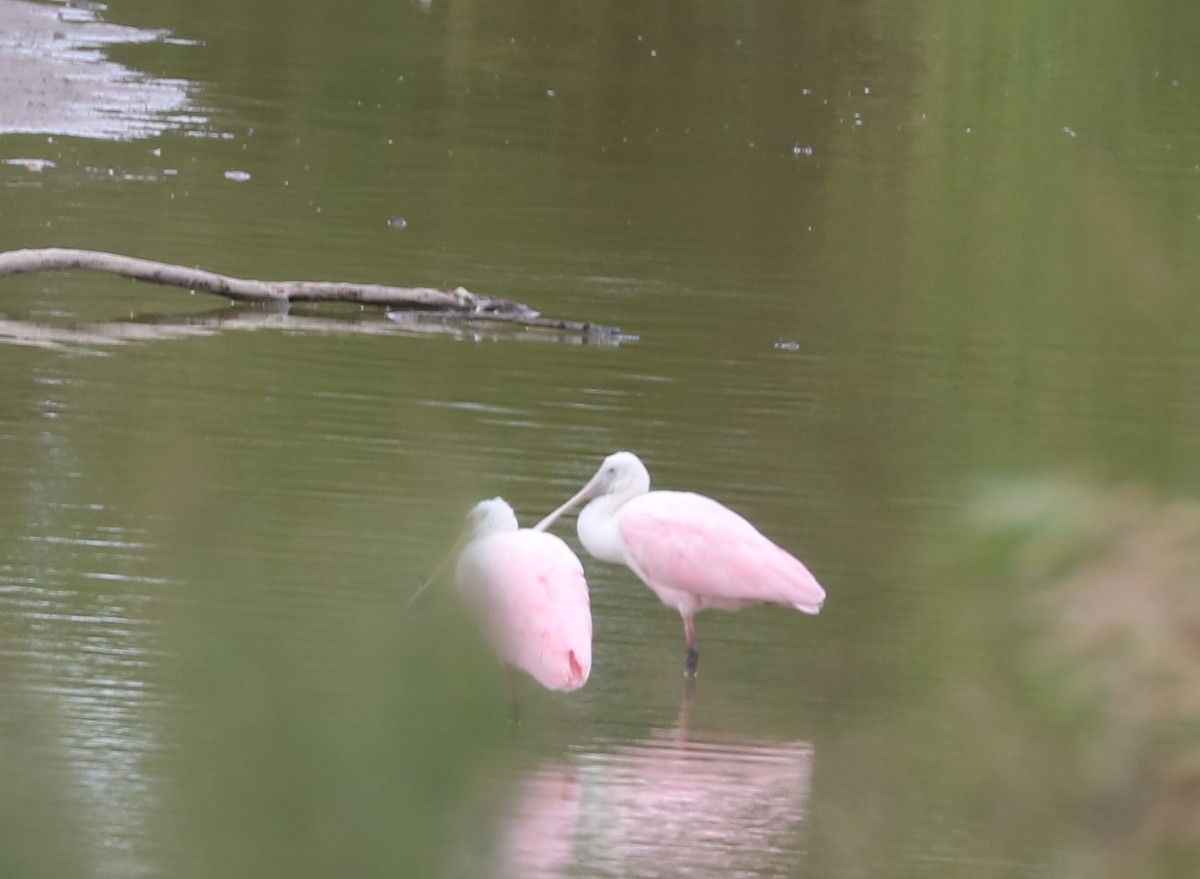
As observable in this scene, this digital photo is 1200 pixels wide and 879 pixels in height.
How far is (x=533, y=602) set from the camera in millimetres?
3201

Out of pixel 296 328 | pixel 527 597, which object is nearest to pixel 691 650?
pixel 527 597

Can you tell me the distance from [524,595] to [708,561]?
9.31 feet

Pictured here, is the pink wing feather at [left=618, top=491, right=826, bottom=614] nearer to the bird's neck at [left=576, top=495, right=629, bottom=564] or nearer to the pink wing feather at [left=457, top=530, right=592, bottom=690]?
the bird's neck at [left=576, top=495, right=629, bottom=564]

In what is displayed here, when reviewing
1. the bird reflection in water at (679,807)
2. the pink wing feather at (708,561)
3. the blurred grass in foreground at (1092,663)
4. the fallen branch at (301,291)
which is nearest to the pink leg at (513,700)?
the blurred grass in foreground at (1092,663)

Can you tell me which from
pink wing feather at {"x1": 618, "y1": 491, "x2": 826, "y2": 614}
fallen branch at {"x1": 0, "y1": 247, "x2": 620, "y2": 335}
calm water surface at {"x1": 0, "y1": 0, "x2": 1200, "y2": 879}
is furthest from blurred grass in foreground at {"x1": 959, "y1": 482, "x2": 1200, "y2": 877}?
fallen branch at {"x1": 0, "y1": 247, "x2": 620, "y2": 335}

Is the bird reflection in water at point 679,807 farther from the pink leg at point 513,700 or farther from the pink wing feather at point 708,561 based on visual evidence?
the pink leg at point 513,700

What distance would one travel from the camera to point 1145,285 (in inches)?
86.2

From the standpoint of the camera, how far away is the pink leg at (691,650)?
545 centimetres

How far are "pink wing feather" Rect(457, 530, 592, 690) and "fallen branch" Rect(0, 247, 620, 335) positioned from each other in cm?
447

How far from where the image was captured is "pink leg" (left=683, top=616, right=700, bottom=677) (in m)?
5.45

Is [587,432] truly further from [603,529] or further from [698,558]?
[698,558]

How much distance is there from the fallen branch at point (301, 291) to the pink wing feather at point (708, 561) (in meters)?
3.83

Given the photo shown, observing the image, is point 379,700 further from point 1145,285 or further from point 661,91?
point 661,91

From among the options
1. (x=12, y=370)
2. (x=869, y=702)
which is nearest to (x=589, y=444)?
(x=12, y=370)
